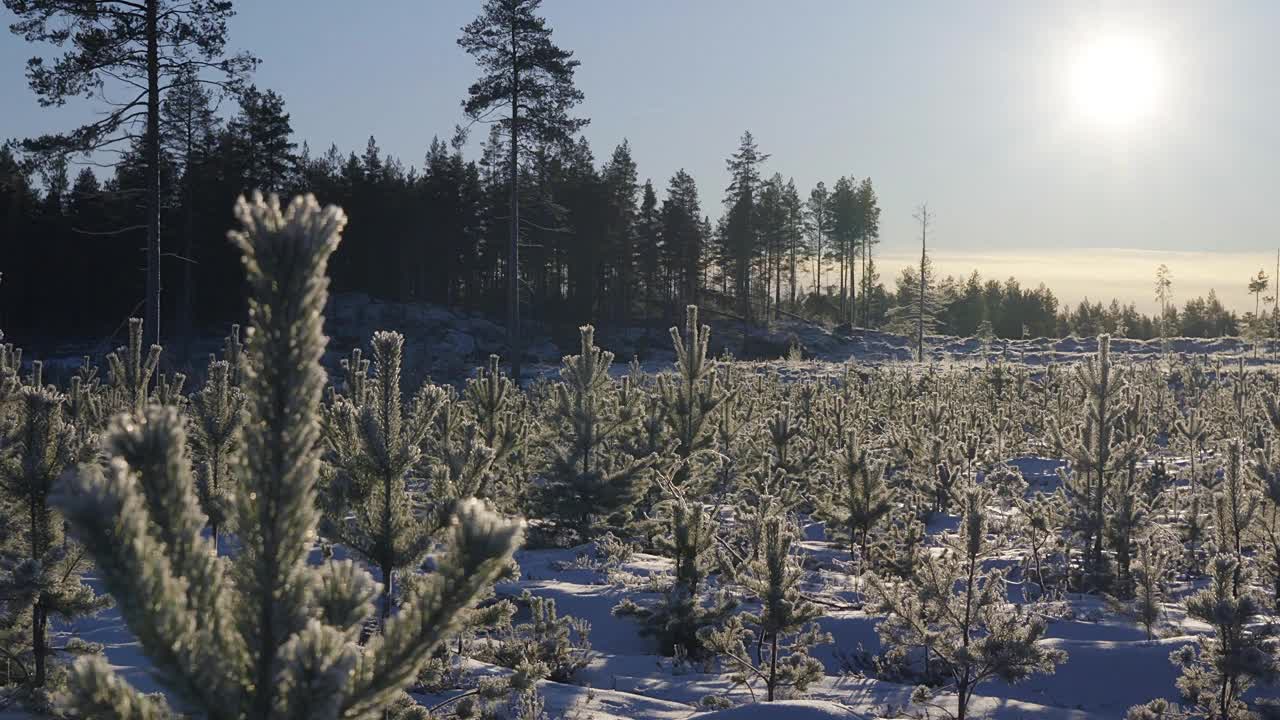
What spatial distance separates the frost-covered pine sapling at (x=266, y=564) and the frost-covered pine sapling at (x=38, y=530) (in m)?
3.51

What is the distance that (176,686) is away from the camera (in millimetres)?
1887

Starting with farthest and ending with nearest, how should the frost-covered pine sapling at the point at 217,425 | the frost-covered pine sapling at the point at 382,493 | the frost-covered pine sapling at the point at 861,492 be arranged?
the frost-covered pine sapling at the point at 861,492 → the frost-covered pine sapling at the point at 217,425 → the frost-covered pine sapling at the point at 382,493

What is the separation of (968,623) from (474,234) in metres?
44.8

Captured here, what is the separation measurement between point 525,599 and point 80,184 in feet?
147

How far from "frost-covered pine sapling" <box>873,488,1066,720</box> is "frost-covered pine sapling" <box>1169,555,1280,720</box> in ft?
3.72

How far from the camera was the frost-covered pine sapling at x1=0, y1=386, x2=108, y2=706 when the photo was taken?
4.75m

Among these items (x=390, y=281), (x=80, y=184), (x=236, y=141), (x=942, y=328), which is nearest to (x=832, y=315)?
(x=942, y=328)

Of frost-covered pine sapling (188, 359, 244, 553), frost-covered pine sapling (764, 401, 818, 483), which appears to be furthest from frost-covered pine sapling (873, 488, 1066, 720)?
frost-covered pine sapling (764, 401, 818, 483)

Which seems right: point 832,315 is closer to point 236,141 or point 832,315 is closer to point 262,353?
point 236,141

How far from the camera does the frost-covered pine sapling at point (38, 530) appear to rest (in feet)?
15.6

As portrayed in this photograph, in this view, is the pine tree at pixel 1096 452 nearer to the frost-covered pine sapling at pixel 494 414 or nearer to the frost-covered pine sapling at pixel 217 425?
the frost-covered pine sapling at pixel 494 414

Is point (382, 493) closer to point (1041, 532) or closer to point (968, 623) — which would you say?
point (968, 623)

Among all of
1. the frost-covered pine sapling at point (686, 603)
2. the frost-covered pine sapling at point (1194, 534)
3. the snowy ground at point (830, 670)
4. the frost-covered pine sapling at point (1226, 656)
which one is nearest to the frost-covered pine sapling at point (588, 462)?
the snowy ground at point (830, 670)

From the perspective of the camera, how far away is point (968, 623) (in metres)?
6.37
